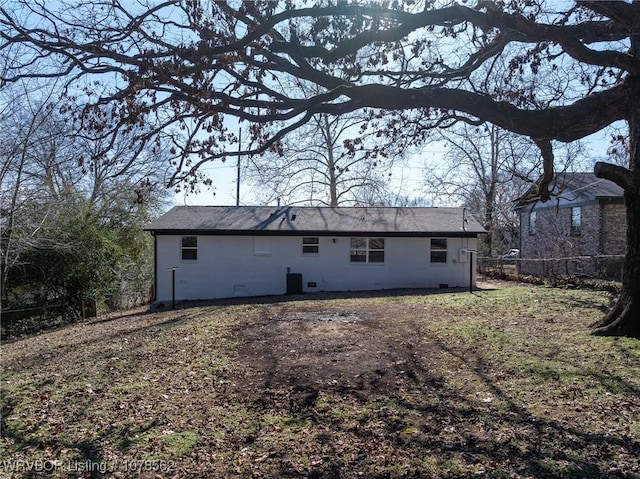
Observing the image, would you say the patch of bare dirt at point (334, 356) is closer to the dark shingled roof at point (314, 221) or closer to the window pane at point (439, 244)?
the dark shingled roof at point (314, 221)

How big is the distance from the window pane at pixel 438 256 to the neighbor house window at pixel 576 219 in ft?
21.7

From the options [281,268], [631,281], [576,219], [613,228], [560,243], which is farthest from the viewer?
[576,219]

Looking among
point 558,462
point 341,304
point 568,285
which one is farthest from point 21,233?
point 568,285

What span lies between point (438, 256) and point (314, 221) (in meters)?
5.07

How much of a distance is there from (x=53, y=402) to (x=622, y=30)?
9.24 meters

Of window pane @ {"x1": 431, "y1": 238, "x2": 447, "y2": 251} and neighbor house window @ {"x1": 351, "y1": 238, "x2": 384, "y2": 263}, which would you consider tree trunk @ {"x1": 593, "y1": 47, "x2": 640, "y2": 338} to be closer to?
window pane @ {"x1": 431, "y1": 238, "x2": 447, "y2": 251}

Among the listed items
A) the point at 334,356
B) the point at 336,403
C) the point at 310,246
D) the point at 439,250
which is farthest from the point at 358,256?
the point at 336,403

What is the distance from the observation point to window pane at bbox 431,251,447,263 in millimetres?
18078

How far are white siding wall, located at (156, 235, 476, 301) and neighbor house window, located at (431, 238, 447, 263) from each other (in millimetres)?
168

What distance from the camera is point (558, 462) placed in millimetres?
3824

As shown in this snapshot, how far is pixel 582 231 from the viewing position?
19.8 metres

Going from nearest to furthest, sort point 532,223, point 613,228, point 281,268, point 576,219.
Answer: point 281,268 < point 613,228 < point 576,219 < point 532,223

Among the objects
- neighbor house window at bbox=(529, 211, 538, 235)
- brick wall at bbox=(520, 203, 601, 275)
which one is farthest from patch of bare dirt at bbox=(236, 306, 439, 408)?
neighbor house window at bbox=(529, 211, 538, 235)

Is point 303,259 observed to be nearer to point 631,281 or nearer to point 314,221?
point 314,221
